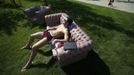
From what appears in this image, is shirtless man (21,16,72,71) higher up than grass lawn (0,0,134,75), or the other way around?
shirtless man (21,16,72,71)

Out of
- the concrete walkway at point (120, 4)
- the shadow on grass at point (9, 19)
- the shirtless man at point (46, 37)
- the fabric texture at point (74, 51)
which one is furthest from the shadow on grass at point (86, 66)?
the concrete walkway at point (120, 4)

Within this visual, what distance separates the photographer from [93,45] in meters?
7.30

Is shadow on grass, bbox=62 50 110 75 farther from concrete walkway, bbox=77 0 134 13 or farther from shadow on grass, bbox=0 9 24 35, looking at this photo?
concrete walkway, bbox=77 0 134 13

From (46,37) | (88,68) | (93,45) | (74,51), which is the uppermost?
(46,37)

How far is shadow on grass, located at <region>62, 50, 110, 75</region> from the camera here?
5891mm

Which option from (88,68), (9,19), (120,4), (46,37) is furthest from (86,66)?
(120,4)

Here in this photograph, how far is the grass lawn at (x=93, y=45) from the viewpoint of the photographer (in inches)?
239

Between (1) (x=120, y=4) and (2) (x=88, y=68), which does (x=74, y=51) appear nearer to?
(2) (x=88, y=68)

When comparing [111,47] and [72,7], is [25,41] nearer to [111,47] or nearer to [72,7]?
[111,47]

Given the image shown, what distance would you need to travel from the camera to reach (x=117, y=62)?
6.39m

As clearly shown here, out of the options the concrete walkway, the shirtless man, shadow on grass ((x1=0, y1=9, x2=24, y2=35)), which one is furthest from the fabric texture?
the concrete walkway

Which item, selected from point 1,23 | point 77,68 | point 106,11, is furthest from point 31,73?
point 106,11

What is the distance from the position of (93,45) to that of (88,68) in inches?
59.9

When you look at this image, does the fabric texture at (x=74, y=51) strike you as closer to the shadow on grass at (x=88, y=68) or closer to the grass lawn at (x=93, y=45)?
the shadow on grass at (x=88, y=68)
